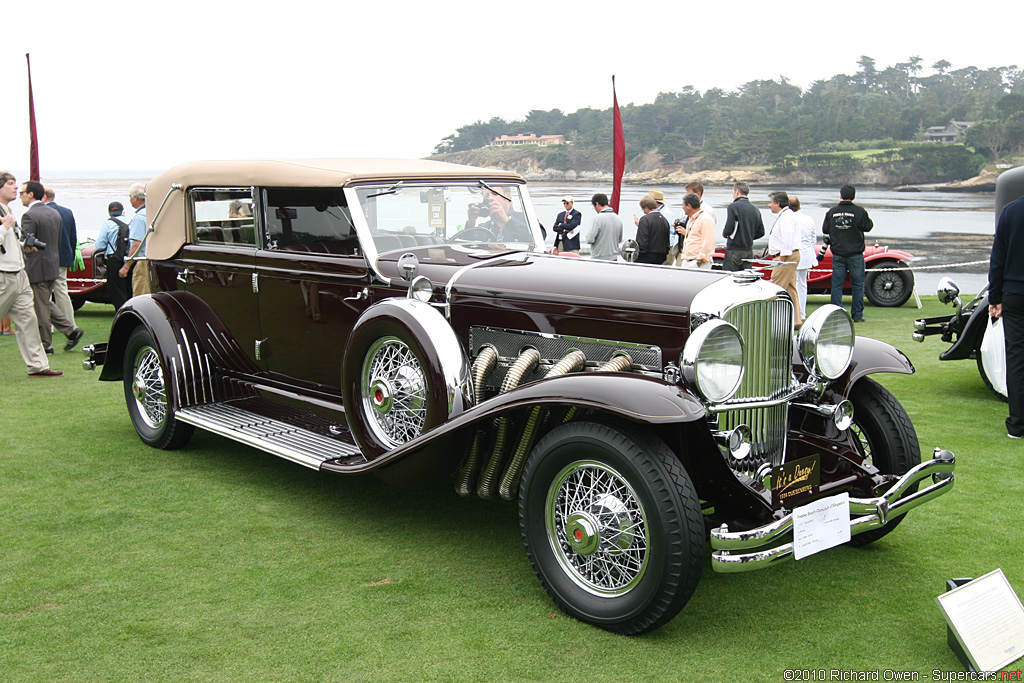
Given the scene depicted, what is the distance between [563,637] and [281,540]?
1.68 meters

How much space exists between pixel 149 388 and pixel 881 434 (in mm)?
4634

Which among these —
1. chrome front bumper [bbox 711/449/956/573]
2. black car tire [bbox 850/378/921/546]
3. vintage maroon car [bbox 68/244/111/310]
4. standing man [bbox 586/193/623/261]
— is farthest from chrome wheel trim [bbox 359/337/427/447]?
vintage maroon car [bbox 68/244/111/310]

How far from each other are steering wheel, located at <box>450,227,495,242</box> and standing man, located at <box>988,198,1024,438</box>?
129 inches

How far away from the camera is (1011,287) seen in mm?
5586

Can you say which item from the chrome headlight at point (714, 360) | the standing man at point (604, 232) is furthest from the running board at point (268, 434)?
the standing man at point (604, 232)

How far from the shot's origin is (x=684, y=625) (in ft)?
11.1

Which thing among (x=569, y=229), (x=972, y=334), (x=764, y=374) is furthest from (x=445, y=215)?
(x=569, y=229)

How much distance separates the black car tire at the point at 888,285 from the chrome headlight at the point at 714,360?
36.1ft

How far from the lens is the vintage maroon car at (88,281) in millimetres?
11898

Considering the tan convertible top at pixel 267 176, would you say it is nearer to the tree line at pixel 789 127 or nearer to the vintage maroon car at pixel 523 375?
the vintage maroon car at pixel 523 375

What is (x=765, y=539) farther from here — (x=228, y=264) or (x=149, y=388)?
(x=149, y=388)

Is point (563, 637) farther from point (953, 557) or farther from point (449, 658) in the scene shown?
point (953, 557)

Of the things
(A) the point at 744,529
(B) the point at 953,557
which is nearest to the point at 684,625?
(A) the point at 744,529

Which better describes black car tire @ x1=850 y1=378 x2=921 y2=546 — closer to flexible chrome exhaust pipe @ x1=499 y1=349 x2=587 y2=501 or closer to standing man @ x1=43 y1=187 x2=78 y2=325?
flexible chrome exhaust pipe @ x1=499 y1=349 x2=587 y2=501
